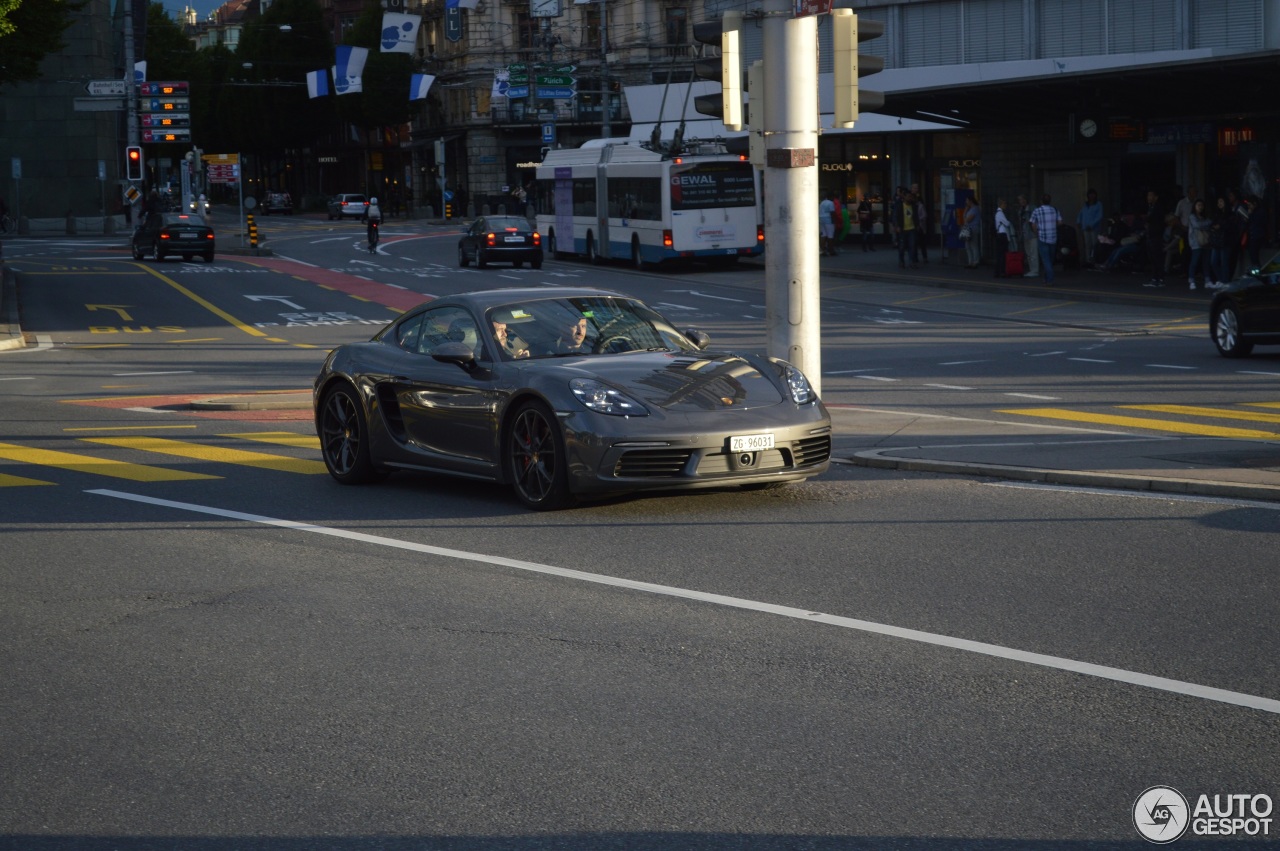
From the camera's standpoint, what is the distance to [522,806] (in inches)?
198

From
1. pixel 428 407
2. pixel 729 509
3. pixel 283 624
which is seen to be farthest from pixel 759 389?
pixel 283 624

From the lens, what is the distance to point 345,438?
12250mm

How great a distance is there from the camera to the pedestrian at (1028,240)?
36.1m

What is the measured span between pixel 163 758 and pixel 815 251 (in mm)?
9235

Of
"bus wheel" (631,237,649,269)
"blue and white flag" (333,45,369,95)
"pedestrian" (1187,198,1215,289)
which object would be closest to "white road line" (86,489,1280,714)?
"pedestrian" (1187,198,1215,289)

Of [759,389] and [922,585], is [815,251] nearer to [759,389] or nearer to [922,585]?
[759,389]

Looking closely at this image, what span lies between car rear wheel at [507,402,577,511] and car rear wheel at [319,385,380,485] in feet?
5.43

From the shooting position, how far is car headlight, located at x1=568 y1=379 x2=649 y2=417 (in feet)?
33.3

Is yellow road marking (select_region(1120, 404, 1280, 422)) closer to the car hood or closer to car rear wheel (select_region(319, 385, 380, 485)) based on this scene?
the car hood

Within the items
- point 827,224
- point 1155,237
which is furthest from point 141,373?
point 827,224

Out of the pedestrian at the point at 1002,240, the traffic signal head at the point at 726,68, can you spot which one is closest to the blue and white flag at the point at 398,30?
the pedestrian at the point at 1002,240

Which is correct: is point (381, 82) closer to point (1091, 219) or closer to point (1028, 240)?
point (1028, 240)

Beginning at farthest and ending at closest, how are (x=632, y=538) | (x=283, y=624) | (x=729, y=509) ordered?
(x=729, y=509)
(x=632, y=538)
(x=283, y=624)

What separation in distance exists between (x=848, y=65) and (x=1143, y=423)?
4.08m
